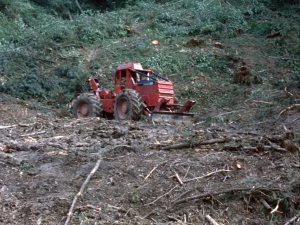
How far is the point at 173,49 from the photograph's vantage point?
1681 centimetres

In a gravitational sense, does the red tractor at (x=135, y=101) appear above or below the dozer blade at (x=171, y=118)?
above

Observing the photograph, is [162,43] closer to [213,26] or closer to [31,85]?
[213,26]

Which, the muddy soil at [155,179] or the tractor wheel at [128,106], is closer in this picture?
the muddy soil at [155,179]

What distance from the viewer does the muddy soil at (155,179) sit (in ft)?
14.4

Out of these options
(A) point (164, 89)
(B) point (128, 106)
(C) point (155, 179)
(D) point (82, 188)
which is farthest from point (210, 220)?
(A) point (164, 89)

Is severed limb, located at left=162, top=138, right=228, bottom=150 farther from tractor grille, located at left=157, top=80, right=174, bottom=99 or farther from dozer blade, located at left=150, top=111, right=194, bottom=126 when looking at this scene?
tractor grille, located at left=157, top=80, right=174, bottom=99

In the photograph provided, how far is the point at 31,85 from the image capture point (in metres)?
13.4

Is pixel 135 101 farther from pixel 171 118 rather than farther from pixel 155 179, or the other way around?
pixel 155 179

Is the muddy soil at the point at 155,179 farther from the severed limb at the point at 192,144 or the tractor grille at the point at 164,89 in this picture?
the tractor grille at the point at 164,89

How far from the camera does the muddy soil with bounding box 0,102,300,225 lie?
4.40 meters

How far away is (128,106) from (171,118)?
0.99 meters

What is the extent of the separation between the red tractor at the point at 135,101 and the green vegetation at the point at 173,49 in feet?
4.49

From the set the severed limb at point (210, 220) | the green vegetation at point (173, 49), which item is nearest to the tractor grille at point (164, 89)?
the green vegetation at point (173, 49)

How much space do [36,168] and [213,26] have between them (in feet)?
45.6
